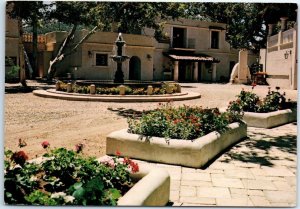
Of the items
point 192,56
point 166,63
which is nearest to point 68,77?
point 166,63

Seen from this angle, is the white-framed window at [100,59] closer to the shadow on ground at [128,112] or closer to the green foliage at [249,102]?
the shadow on ground at [128,112]

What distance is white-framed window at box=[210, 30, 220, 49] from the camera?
32.6 meters

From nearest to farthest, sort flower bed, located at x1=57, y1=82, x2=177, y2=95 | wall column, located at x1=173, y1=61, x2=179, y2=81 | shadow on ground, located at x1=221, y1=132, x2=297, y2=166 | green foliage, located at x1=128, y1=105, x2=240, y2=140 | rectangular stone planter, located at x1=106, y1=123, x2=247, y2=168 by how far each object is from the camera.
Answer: rectangular stone planter, located at x1=106, y1=123, x2=247, y2=168 → green foliage, located at x1=128, y1=105, x2=240, y2=140 → shadow on ground, located at x1=221, y1=132, x2=297, y2=166 → flower bed, located at x1=57, y1=82, x2=177, y2=95 → wall column, located at x1=173, y1=61, x2=179, y2=81

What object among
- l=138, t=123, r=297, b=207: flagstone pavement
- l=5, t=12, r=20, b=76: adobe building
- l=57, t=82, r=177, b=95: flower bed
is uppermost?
l=5, t=12, r=20, b=76: adobe building

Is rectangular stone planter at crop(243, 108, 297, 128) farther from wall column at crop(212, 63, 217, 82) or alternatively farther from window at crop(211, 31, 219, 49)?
window at crop(211, 31, 219, 49)

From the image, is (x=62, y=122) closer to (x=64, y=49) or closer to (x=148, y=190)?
(x=148, y=190)

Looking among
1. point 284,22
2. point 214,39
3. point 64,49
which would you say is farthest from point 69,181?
point 214,39

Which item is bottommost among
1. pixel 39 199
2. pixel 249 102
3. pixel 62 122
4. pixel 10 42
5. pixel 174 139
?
pixel 39 199

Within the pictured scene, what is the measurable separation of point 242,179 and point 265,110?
462 centimetres

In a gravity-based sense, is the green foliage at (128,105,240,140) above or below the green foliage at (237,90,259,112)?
below

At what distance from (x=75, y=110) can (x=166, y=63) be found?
20009 millimetres

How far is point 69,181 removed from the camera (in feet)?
13.0

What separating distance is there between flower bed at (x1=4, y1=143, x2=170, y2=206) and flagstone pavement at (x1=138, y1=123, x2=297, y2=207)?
56 centimetres

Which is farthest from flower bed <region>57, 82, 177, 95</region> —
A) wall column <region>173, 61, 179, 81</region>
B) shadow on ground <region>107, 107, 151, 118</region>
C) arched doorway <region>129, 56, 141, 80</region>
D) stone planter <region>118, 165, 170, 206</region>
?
wall column <region>173, 61, 179, 81</region>
